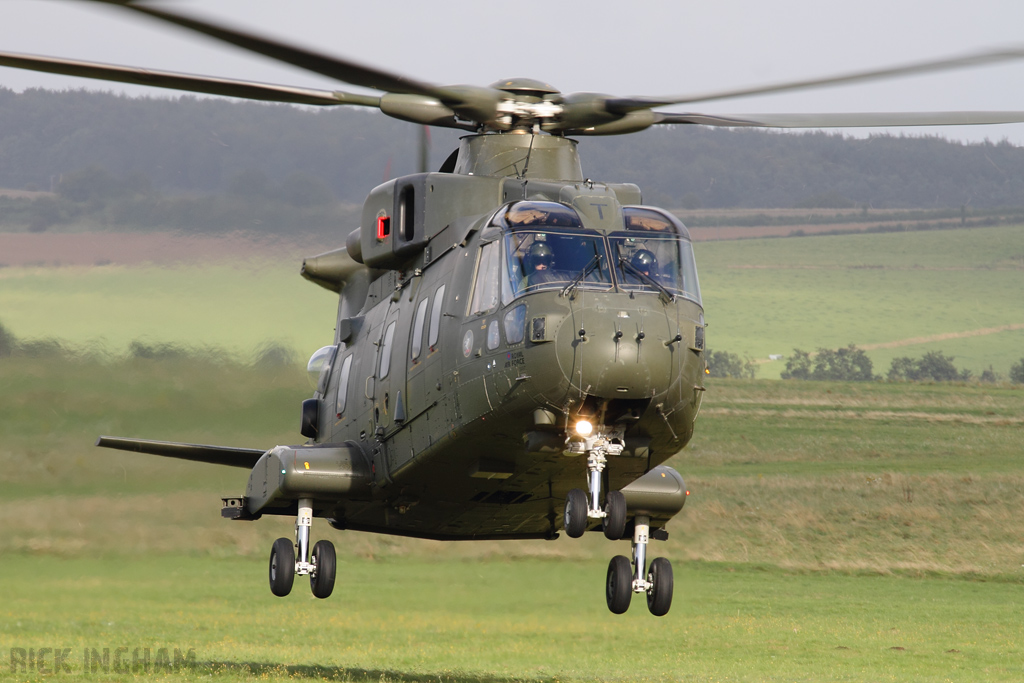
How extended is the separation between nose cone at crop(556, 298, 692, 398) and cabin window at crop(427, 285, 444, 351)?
247 cm

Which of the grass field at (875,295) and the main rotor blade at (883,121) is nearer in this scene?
the main rotor blade at (883,121)

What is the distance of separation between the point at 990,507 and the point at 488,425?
33.6 meters

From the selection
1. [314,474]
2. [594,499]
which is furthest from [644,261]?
[314,474]

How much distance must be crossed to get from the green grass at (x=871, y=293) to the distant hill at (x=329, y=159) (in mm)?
11835

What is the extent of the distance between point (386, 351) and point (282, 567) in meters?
2.93

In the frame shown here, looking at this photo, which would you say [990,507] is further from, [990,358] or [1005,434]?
[990,358]

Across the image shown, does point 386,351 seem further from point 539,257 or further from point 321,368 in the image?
point 539,257

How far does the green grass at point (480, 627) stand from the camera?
78.4 feet

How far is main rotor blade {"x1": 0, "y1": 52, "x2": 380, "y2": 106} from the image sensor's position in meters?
10.5

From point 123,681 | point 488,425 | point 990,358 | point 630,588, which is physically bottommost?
point 123,681

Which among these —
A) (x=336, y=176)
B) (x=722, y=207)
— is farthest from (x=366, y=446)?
(x=722, y=207)

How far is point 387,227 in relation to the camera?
15047mm

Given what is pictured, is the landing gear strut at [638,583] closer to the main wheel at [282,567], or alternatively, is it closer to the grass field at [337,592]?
the main wheel at [282,567]

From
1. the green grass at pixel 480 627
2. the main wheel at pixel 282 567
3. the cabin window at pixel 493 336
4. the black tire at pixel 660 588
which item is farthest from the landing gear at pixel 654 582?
the green grass at pixel 480 627
